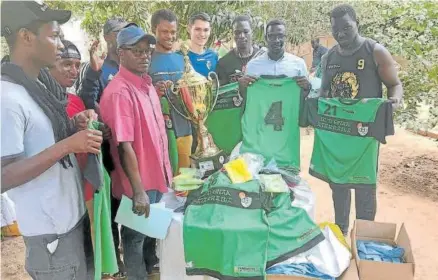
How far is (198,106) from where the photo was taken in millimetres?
3115

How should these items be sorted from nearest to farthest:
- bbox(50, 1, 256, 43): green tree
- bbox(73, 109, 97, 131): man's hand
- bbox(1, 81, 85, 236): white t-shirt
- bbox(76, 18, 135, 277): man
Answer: bbox(1, 81, 85, 236): white t-shirt, bbox(73, 109, 97, 131): man's hand, bbox(76, 18, 135, 277): man, bbox(50, 1, 256, 43): green tree

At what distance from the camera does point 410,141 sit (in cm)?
690

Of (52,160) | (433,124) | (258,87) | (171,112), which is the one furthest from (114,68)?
(433,124)

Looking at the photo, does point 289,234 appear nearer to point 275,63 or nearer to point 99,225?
point 99,225

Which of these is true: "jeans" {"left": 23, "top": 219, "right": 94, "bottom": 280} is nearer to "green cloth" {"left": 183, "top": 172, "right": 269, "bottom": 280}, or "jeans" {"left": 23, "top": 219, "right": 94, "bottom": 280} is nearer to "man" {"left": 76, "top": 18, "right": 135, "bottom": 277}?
"green cloth" {"left": 183, "top": 172, "right": 269, "bottom": 280}

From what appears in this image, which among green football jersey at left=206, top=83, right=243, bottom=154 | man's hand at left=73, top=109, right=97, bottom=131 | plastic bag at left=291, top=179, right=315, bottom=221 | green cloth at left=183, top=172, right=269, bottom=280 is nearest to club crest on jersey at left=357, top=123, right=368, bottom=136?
plastic bag at left=291, top=179, right=315, bottom=221

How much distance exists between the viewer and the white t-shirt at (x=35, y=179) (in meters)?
1.61

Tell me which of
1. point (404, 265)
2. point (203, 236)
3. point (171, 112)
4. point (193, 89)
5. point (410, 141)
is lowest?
point (410, 141)

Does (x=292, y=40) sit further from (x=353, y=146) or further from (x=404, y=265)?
(x=404, y=265)

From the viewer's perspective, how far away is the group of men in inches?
66.1

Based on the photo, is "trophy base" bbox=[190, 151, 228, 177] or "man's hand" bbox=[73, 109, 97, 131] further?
"trophy base" bbox=[190, 151, 228, 177]

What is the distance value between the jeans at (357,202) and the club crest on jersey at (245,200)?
1.30 meters

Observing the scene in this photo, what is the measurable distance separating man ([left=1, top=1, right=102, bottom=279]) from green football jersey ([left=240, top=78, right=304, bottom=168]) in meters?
1.86

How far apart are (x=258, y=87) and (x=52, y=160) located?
6.93 ft
